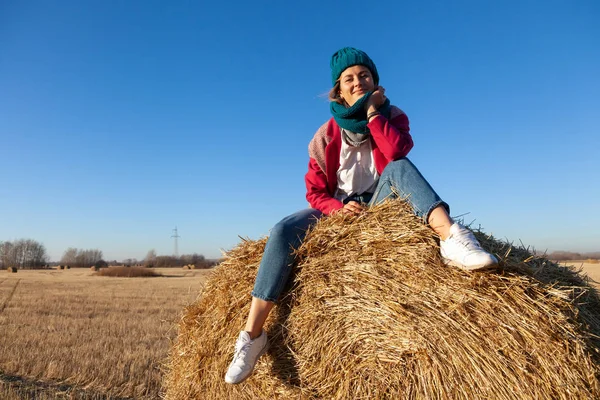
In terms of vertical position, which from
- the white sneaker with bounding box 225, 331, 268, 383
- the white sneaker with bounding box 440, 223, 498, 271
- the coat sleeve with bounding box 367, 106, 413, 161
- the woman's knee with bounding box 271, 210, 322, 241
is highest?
the coat sleeve with bounding box 367, 106, 413, 161

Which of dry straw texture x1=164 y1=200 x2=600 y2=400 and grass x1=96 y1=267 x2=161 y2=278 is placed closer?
dry straw texture x1=164 y1=200 x2=600 y2=400

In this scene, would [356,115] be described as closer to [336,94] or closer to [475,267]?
[336,94]

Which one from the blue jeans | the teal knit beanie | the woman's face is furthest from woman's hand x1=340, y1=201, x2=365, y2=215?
the teal knit beanie

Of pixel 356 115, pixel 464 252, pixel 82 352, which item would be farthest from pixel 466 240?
pixel 82 352

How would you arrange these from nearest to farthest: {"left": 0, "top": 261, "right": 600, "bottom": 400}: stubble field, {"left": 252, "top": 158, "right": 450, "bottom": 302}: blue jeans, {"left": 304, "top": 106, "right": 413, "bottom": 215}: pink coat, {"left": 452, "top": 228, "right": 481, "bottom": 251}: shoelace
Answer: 1. {"left": 452, "top": 228, "right": 481, "bottom": 251}: shoelace
2. {"left": 252, "top": 158, "right": 450, "bottom": 302}: blue jeans
3. {"left": 304, "top": 106, "right": 413, "bottom": 215}: pink coat
4. {"left": 0, "top": 261, "right": 600, "bottom": 400}: stubble field

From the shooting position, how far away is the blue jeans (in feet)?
8.35

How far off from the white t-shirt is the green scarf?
15 centimetres

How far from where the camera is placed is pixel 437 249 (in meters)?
2.32

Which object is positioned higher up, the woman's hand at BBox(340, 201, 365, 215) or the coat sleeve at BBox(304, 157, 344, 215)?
the coat sleeve at BBox(304, 157, 344, 215)

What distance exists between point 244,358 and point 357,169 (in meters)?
1.45

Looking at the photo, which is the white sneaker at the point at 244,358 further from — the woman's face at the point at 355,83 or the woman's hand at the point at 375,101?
the woman's face at the point at 355,83

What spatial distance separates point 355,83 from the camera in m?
3.12

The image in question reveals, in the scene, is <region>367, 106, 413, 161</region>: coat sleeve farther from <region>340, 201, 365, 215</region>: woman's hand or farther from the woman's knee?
the woman's knee

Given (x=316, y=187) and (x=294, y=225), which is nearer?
(x=294, y=225)
